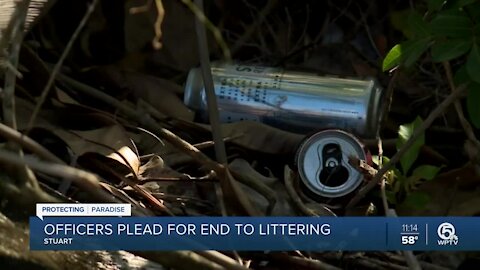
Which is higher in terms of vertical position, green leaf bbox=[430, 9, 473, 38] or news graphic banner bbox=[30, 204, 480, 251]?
green leaf bbox=[430, 9, 473, 38]

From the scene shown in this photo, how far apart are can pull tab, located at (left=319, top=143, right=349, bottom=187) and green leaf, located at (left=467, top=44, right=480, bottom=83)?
312mm

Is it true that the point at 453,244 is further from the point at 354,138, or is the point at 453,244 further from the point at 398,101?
the point at 398,101

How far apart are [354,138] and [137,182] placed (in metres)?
0.34

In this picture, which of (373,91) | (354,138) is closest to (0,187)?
(354,138)

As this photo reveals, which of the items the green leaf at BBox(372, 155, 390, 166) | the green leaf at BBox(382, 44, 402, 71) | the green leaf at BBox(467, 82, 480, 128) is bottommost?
the green leaf at BBox(372, 155, 390, 166)

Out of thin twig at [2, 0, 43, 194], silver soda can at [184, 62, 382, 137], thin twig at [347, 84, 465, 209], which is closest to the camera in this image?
thin twig at [2, 0, 43, 194]

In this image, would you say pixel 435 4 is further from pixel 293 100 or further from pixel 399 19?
pixel 399 19

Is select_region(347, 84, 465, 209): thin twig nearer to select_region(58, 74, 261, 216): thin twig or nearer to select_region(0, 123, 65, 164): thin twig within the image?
select_region(58, 74, 261, 216): thin twig

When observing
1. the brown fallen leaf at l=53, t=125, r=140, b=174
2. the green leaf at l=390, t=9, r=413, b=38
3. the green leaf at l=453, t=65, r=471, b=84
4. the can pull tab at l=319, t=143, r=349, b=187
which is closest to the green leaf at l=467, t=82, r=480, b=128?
the green leaf at l=453, t=65, r=471, b=84

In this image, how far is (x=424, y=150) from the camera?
143 cm

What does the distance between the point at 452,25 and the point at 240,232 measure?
14.6 inches

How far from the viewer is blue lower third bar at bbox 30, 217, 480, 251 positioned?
1088 millimetres

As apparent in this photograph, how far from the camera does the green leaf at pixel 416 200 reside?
4.20ft

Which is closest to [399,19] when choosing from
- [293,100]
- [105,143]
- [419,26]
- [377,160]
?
[293,100]
